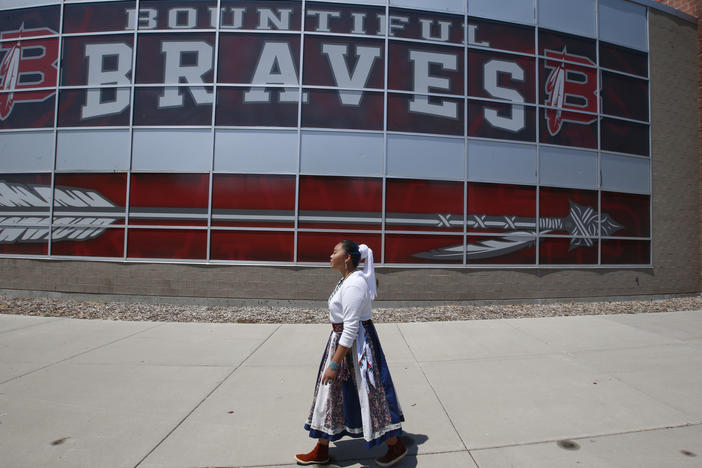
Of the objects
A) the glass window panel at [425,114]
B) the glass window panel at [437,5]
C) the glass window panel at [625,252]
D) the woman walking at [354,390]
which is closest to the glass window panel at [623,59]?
the glass window panel at [437,5]

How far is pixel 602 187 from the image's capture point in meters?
9.88

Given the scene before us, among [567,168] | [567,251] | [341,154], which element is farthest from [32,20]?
[567,251]

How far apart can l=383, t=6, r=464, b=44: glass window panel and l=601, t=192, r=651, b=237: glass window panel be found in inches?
222

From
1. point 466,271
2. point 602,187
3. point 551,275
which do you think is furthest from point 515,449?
point 602,187

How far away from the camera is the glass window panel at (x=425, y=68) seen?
9.04 metres

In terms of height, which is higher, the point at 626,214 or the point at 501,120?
the point at 501,120

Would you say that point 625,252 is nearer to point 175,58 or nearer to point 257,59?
point 257,59

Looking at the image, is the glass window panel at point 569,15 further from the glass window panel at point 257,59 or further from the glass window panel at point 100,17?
the glass window panel at point 100,17

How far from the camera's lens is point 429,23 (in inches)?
362

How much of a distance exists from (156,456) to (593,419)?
3524 mm

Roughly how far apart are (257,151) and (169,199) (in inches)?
89.0

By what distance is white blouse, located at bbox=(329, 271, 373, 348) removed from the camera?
2.49 m

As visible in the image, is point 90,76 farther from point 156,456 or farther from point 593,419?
point 593,419

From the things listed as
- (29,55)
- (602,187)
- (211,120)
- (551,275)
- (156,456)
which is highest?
(29,55)
